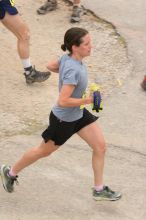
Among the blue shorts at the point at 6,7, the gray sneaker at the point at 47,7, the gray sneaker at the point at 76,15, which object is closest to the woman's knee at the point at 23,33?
the blue shorts at the point at 6,7

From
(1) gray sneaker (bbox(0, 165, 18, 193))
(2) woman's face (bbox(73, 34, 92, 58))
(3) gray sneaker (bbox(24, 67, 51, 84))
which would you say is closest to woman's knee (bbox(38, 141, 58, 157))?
(1) gray sneaker (bbox(0, 165, 18, 193))

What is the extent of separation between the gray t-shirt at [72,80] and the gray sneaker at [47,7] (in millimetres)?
4808

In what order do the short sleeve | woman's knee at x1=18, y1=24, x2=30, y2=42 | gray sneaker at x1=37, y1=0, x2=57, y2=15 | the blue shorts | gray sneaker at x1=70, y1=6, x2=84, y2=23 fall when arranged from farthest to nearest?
gray sneaker at x1=37, y1=0, x2=57, y2=15, gray sneaker at x1=70, y1=6, x2=84, y2=23, woman's knee at x1=18, y1=24, x2=30, y2=42, the blue shorts, the short sleeve

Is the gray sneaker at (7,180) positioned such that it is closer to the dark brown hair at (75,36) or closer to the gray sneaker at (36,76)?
the dark brown hair at (75,36)

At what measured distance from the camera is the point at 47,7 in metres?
9.29

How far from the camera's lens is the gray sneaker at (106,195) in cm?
498

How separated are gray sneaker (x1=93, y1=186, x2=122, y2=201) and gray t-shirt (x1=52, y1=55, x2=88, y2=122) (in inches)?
30.1

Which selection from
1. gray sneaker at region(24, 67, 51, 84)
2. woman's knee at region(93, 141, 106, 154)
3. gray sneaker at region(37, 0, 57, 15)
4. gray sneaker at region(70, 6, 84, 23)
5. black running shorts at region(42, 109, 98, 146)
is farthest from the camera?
gray sneaker at region(37, 0, 57, 15)

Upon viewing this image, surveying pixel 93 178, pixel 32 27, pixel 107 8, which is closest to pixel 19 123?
pixel 93 178

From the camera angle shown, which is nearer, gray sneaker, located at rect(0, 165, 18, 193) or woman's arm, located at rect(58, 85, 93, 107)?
woman's arm, located at rect(58, 85, 93, 107)

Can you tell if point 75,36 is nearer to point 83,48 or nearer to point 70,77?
point 83,48

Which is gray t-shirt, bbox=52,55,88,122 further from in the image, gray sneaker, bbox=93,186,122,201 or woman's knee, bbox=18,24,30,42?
woman's knee, bbox=18,24,30,42

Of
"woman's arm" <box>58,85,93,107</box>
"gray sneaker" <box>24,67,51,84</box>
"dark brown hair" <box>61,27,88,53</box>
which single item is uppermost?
"dark brown hair" <box>61,27,88,53</box>

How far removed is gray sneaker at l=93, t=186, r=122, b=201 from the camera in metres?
4.98
